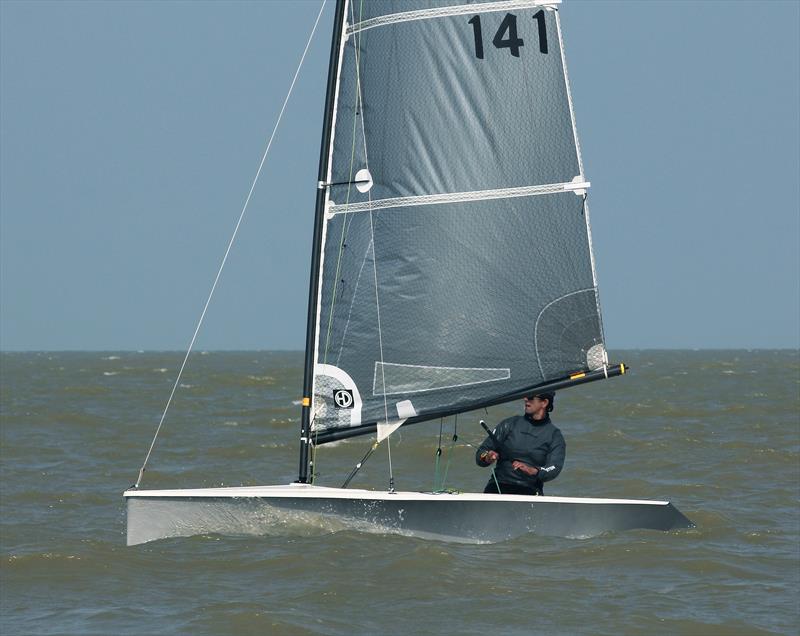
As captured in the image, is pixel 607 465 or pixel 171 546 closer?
pixel 171 546

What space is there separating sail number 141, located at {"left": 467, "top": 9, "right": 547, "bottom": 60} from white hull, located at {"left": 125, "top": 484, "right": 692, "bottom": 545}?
4495mm

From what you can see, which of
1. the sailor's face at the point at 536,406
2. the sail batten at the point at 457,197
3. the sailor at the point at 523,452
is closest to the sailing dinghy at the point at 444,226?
the sail batten at the point at 457,197

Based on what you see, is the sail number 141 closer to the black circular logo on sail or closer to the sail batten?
the sail batten

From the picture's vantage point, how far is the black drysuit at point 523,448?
13523mm

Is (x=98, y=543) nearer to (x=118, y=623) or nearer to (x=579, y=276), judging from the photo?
(x=118, y=623)

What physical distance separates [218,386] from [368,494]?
131ft

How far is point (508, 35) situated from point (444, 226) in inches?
79.6

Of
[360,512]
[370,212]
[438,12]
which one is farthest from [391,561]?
[438,12]

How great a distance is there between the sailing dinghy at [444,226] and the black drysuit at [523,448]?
35 cm

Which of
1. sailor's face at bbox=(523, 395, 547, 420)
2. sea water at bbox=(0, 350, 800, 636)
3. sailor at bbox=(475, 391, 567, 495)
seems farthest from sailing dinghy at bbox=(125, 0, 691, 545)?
sea water at bbox=(0, 350, 800, 636)

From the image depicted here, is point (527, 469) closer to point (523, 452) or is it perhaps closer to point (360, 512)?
point (523, 452)

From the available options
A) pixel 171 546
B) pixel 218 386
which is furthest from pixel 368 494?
pixel 218 386

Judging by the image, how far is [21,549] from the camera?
45.7 ft

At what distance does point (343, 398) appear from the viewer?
13.9 m
